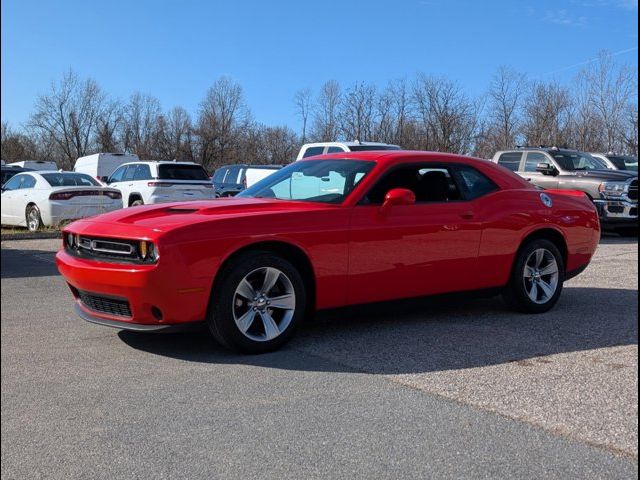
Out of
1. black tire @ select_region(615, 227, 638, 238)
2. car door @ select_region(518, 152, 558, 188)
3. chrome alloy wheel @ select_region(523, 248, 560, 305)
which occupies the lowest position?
black tire @ select_region(615, 227, 638, 238)

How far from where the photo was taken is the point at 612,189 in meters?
15.1

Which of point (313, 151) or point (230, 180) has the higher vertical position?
point (313, 151)

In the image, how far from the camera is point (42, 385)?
394 centimetres

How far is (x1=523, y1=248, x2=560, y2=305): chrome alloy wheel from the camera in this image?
6.45 metres

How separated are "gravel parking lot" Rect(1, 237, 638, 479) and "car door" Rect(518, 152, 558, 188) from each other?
1075 centimetres

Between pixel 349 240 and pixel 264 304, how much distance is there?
2.80 ft

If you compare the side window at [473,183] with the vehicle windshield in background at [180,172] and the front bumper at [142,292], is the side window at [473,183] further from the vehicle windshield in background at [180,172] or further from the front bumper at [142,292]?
the vehicle windshield in background at [180,172]

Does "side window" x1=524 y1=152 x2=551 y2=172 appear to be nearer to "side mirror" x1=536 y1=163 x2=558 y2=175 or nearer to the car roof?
"side mirror" x1=536 y1=163 x2=558 y2=175

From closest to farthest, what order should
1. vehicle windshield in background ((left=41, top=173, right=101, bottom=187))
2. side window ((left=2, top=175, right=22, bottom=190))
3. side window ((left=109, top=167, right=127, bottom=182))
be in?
vehicle windshield in background ((left=41, top=173, right=101, bottom=187)) → side window ((left=2, top=175, right=22, bottom=190)) → side window ((left=109, top=167, right=127, bottom=182))

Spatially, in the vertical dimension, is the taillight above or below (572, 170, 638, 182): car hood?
below

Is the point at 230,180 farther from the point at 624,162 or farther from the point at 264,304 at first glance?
the point at 264,304

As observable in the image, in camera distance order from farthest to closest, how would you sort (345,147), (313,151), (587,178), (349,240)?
(587,178) → (313,151) → (345,147) → (349,240)

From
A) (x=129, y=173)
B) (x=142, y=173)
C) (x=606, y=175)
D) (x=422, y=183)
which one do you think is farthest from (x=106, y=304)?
(x=606, y=175)

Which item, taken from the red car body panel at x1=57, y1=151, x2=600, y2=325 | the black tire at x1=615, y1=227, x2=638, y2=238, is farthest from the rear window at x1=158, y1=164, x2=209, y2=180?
the red car body panel at x1=57, y1=151, x2=600, y2=325
